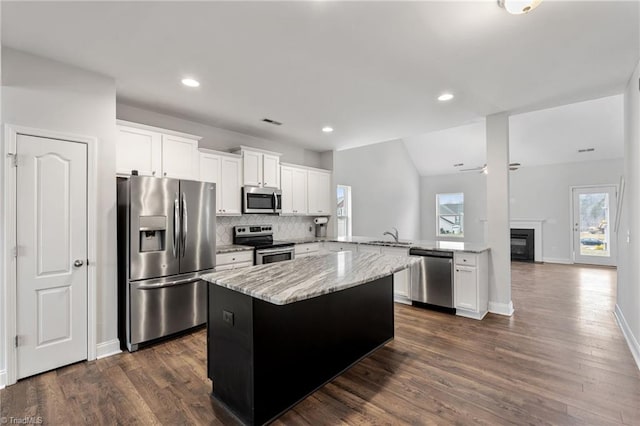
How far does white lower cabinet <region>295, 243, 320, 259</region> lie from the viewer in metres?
5.03

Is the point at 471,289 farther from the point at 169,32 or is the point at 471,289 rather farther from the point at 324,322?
the point at 169,32

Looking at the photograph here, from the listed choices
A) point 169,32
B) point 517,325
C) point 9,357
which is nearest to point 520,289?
point 517,325

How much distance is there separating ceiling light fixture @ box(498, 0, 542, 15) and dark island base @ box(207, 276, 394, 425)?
2329 millimetres

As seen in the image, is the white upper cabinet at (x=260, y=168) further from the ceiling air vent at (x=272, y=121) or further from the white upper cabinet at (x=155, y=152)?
the white upper cabinet at (x=155, y=152)

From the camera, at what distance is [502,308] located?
399 cm

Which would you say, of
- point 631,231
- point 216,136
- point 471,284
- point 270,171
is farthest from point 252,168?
point 631,231

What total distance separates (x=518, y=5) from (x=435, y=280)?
3.23 m

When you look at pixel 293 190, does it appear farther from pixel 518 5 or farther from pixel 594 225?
pixel 594 225

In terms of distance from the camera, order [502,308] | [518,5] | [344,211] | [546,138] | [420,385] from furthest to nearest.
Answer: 1. [344,211]
2. [546,138]
3. [502,308]
4. [420,385]
5. [518,5]

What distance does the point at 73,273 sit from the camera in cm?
270

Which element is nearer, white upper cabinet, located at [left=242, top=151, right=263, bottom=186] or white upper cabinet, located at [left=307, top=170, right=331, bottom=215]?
white upper cabinet, located at [left=242, top=151, right=263, bottom=186]

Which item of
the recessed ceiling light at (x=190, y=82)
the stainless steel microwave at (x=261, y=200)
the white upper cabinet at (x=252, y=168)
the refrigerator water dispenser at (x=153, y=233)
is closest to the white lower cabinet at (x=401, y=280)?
the stainless steel microwave at (x=261, y=200)

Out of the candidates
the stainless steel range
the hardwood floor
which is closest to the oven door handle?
the stainless steel range

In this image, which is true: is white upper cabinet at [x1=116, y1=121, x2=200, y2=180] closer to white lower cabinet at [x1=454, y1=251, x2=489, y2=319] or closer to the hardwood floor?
the hardwood floor
